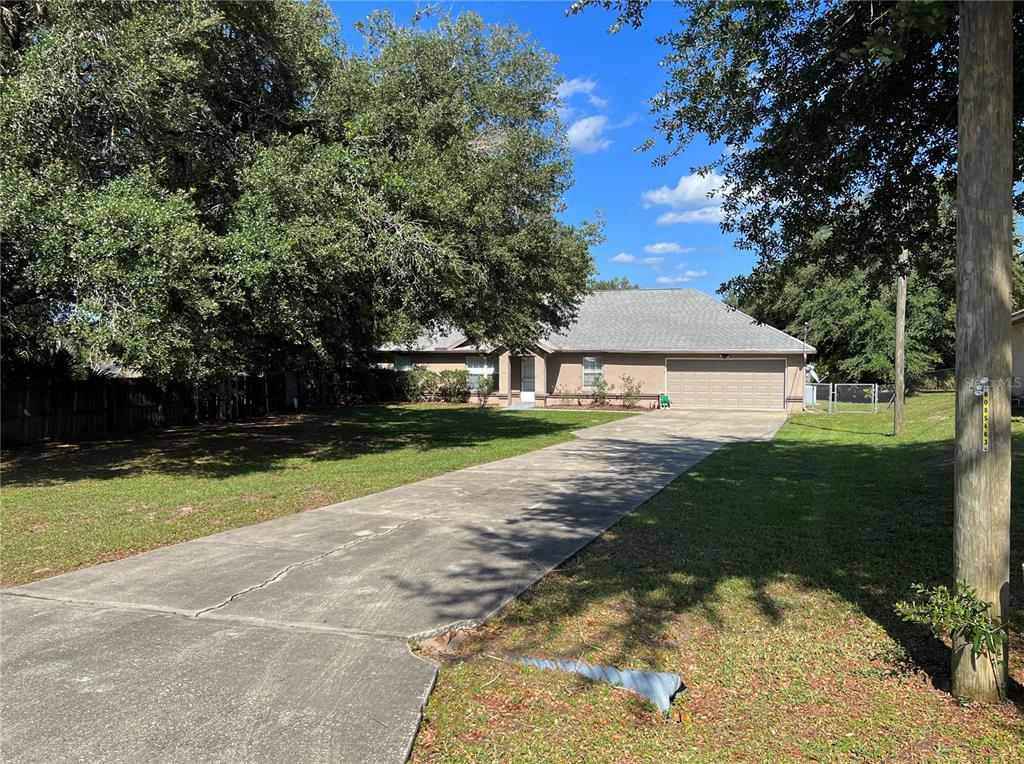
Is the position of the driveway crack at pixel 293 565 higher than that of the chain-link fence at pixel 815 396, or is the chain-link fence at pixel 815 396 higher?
the chain-link fence at pixel 815 396

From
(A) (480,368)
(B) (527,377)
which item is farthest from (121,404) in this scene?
(B) (527,377)

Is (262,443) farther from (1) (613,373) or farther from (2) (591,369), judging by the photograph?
(1) (613,373)

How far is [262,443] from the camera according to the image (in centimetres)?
1589

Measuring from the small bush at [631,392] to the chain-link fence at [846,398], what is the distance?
6.77 meters

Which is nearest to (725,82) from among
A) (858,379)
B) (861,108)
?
(861,108)

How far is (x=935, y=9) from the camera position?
121 inches

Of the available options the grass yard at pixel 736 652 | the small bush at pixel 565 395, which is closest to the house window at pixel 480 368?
the small bush at pixel 565 395

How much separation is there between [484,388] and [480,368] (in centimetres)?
125

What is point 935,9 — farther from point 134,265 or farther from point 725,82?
point 134,265

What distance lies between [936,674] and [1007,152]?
2.84 m

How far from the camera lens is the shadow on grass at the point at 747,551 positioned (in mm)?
4492

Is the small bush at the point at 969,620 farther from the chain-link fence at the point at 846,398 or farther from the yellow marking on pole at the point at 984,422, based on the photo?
the chain-link fence at the point at 846,398

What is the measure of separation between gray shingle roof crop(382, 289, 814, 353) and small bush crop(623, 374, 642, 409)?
4.60ft

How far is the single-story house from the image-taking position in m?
27.2
